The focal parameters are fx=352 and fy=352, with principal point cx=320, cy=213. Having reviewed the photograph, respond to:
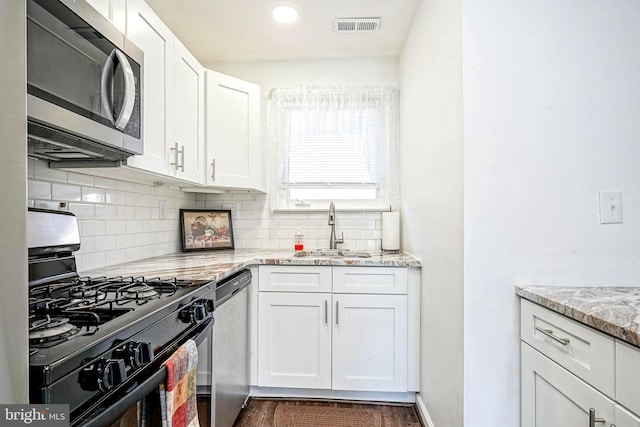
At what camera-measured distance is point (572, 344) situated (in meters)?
1.05

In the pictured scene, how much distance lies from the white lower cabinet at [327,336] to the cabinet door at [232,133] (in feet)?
2.35

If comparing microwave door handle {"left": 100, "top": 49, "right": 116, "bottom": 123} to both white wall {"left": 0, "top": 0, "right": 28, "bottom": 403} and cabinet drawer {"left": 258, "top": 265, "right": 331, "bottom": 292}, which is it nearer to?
white wall {"left": 0, "top": 0, "right": 28, "bottom": 403}

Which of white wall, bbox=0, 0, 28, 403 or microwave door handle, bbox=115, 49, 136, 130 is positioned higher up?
microwave door handle, bbox=115, 49, 136, 130

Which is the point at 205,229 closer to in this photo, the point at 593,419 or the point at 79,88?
the point at 79,88

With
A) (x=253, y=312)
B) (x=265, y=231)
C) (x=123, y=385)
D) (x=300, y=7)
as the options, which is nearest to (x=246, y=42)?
(x=300, y=7)

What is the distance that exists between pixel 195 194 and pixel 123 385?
7.29 feet

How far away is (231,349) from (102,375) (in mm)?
1111

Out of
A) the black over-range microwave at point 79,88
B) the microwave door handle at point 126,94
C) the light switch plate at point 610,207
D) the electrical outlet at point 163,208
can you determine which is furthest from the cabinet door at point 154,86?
the light switch plate at point 610,207

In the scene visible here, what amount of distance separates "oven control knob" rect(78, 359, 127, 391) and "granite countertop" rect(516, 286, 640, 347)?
→ 1202 mm

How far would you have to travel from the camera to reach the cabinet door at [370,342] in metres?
2.20

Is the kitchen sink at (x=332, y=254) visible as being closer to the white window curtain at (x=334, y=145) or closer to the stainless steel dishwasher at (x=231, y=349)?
the white window curtain at (x=334, y=145)

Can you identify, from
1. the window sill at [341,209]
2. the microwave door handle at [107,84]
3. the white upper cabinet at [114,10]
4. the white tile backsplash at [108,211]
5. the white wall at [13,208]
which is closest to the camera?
the white wall at [13,208]

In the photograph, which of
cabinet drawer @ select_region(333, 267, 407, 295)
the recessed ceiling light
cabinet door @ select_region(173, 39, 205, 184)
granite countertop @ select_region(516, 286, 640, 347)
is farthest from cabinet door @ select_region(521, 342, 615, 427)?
the recessed ceiling light

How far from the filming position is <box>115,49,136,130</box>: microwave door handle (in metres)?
1.21
